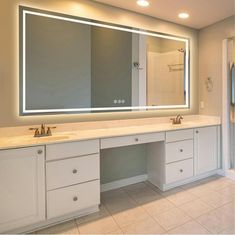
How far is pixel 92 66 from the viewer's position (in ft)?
7.86

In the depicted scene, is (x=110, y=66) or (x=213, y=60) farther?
(x=213, y=60)

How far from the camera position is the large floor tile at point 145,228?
1.71m

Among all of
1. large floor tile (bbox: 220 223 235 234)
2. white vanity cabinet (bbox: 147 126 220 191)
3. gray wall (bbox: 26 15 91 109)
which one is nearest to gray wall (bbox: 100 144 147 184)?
white vanity cabinet (bbox: 147 126 220 191)

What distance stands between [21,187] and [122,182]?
141 cm

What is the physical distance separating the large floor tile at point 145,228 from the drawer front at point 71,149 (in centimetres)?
80

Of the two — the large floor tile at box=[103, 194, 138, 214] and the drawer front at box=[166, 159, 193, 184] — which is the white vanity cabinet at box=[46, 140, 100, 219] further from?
the drawer front at box=[166, 159, 193, 184]

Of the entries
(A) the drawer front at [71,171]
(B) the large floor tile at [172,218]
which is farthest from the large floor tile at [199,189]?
(A) the drawer front at [71,171]

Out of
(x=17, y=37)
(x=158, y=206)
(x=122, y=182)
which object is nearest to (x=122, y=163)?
(x=122, y=182)

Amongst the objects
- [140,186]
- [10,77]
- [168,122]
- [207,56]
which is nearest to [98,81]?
[10,77]

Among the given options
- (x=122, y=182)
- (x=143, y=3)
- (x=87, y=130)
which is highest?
(x=143, y=3)

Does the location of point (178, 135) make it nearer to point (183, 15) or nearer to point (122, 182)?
point (122, 182)

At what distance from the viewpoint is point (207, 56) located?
10.4ft

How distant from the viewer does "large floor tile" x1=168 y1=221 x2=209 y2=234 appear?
5.59 ft

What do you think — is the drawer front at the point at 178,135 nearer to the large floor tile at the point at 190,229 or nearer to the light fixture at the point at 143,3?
the large floor tile at the point at 190,229
